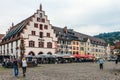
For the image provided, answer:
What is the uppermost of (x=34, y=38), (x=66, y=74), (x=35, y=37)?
(x=35, y=37)

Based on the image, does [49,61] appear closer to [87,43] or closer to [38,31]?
[38,31]

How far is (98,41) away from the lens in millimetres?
129250

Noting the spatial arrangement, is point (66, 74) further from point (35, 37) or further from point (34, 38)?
point (35, 37)

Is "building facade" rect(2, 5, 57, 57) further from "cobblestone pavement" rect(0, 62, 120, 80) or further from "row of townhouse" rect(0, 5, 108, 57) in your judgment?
"cobblestone pavement" rect(0, 62, 120, 80)

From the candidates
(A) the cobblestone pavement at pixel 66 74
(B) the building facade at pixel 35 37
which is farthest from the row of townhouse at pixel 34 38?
(A) the cobblestone pavement at pixel 66 74

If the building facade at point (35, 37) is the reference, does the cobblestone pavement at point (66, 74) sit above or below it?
below

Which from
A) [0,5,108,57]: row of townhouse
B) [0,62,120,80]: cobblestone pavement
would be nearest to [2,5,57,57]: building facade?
[0,5,108,57]: row of townhouse

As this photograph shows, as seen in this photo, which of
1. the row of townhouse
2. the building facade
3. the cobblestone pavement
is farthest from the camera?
the row of townhouse

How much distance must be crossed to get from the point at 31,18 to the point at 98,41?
65043 millimetres

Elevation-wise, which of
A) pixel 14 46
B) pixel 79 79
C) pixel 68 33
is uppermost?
pixel 68 33

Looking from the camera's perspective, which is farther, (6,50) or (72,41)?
(72,41)

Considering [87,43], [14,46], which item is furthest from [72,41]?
[14,46]

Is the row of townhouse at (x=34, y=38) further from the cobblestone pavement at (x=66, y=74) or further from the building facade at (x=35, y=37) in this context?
the cobblestone pavement at (x=66, y=74)

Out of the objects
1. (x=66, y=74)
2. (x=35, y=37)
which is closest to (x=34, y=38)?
(x=35, y=37)
